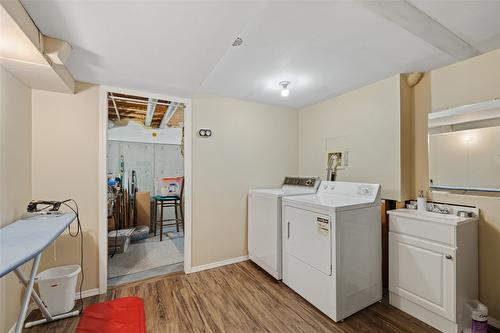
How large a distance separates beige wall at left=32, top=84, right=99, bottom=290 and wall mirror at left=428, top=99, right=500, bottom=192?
11.5ft

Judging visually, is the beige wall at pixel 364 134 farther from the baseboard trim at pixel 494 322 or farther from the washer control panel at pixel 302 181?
the baseboard trim at pixel 494 322

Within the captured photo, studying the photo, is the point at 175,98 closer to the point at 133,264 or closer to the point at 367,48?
the point at 367,48

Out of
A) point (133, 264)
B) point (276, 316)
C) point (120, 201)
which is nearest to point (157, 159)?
point (120, 201)

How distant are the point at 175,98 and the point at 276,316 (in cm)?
265

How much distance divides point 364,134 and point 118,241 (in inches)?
160

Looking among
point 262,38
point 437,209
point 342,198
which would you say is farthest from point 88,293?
point 437,209

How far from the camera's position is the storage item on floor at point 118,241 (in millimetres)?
3363

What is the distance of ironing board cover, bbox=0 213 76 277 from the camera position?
0.97 m

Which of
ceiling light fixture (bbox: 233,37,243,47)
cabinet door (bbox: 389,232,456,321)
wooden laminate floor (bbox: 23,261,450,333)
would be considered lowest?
wooden laminate floor (bbox: 23,261,450,333)

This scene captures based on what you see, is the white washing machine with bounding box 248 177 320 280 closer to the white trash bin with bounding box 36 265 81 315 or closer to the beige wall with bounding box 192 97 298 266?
the beige wall with bounding box 192 97 298 266

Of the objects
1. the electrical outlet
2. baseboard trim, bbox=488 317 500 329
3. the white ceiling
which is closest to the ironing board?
the white ceiling

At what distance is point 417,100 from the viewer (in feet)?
7.30

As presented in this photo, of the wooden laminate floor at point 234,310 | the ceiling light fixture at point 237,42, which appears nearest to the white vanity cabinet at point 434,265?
the wooden laminate floor at point 234,310

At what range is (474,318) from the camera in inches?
61.4
